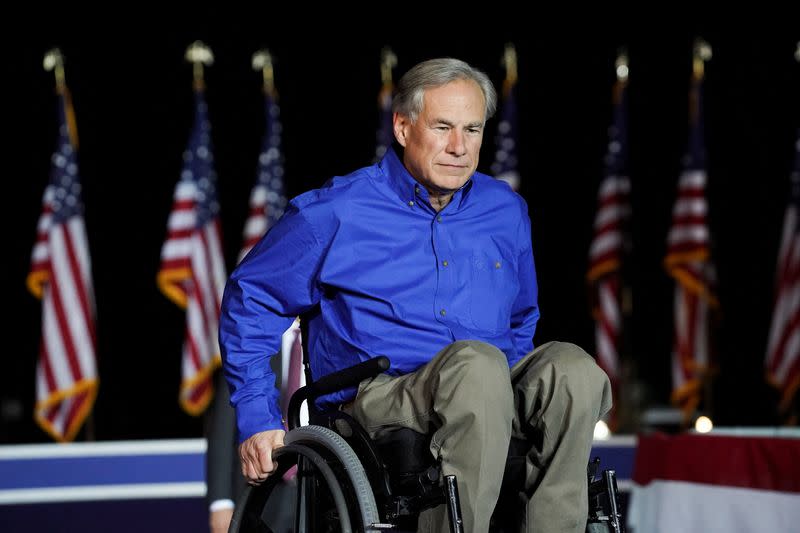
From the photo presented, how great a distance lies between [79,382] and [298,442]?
195 inches

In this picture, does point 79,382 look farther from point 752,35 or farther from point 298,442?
point 752,35

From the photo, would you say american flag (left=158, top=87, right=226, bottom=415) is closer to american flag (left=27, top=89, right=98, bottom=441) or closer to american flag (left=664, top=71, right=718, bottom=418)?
american flag (left=27, top=89, right=98, bottom=441)

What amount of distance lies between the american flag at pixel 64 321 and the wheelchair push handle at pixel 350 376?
4965mm

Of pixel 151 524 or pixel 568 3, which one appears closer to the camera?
pixel 151 524

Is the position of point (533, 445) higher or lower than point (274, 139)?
lower

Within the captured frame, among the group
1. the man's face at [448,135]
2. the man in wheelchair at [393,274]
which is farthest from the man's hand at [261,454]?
the man's face at [448,135]

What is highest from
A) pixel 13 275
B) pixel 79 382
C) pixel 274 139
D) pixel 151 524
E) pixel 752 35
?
pixel 752 35

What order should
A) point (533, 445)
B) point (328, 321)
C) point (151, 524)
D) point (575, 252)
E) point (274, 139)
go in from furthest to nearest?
point (575, 252) < point (274, 139) < point (151, 524) < point (328, 321) < point (533, 445)

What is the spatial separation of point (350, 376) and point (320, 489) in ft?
0.86

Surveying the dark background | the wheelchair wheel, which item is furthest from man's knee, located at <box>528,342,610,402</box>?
the dark background

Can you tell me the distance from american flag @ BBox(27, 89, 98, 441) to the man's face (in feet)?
16.1

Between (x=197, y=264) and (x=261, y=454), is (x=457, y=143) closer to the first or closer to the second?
(x=261, y=454)

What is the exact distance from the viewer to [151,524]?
18.4 feet

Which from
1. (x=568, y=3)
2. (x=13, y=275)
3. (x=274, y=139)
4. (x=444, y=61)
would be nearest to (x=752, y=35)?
(x=568, y=3)
